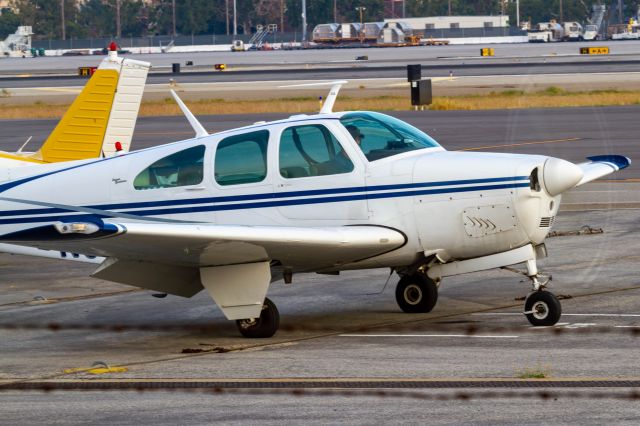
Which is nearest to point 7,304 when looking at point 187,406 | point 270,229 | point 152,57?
point 270,229

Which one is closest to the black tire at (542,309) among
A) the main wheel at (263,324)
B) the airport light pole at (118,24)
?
the main wheel at (263,324)

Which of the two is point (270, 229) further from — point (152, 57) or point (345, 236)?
point (152, 57)

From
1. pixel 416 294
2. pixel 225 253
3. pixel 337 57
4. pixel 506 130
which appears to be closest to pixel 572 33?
pixel 337 57

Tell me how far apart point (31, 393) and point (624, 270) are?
801 centimetres

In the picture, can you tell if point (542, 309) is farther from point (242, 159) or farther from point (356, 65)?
point (356, 65)

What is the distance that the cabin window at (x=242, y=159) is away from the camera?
460 inches

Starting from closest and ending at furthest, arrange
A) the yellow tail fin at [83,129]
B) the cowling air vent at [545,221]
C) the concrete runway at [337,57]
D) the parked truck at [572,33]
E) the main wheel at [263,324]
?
the cowling air vent at [545,221] < the main wheel at [263,324] < the yellow tail fin at [83,129] < the concrete runway at [337,57] < the parked truck at [572,33]

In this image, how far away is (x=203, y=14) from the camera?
613 feet

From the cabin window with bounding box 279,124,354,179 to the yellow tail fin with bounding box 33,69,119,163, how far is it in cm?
585

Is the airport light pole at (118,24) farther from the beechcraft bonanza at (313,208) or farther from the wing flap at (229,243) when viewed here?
the wing flap at (229,243)

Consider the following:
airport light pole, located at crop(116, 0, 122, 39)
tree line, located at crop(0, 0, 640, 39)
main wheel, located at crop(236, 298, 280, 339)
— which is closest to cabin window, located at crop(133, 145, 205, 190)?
main wheel, located at crop(236, 298, 280, 339)

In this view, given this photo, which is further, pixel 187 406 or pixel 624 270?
pixel 624 270

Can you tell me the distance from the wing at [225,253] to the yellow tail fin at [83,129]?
5.35 meters

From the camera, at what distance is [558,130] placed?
35969 mm
